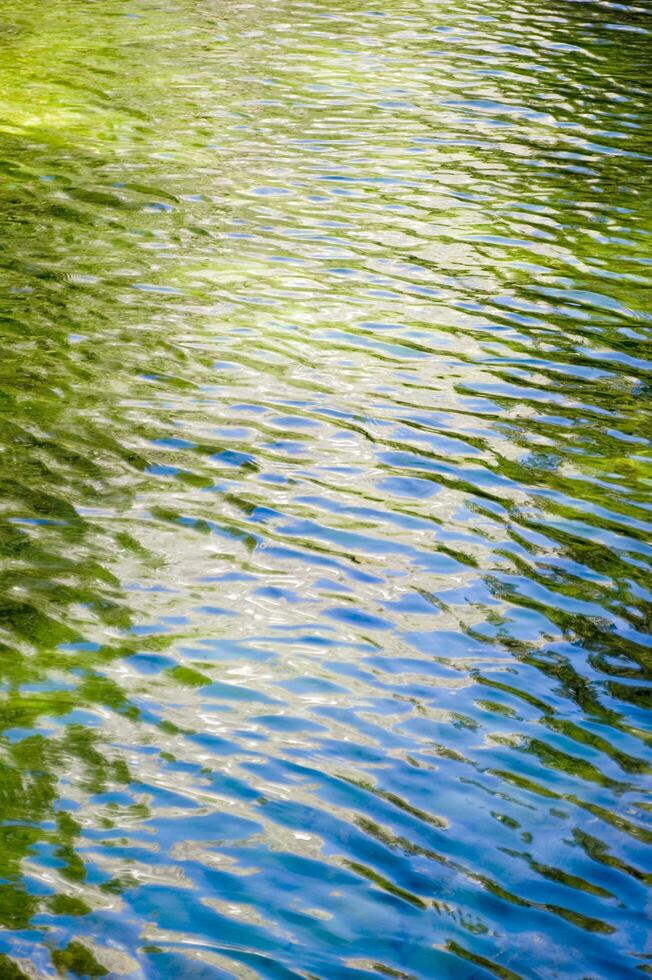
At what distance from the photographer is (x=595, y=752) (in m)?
4.98

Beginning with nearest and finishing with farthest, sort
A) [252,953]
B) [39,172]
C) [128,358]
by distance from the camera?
[252,953]
[128,358]
[39,172]

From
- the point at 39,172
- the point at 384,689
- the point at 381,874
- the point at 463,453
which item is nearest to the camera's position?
the point at 381,874

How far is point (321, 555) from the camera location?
20.6ft

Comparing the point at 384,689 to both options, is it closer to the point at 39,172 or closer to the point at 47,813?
the point at 47,813

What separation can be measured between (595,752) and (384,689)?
93 cm

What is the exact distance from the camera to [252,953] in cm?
404

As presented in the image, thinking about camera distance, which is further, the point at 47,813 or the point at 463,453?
the point at 463,453

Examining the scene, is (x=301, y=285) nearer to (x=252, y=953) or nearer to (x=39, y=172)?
(x=39, y=172)

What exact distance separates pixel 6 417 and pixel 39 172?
16.8ft

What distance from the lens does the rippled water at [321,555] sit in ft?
14.0

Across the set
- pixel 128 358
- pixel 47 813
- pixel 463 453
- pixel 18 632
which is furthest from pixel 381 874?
pixel 128 358

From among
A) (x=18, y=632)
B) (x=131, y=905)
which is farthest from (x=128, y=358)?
(x=131, y=905)

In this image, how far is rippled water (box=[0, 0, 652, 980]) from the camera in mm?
4262

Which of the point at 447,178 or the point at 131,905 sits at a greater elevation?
the point at 447,178
